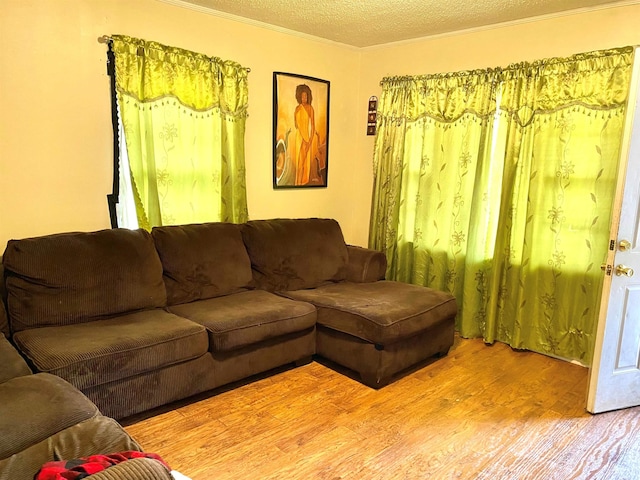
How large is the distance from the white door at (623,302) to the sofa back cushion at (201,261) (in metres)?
2.25

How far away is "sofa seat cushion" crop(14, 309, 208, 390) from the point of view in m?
2.17

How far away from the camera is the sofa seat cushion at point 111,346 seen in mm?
2166

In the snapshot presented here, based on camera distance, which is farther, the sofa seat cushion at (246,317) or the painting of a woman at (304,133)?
the painting of a woman at (304,133)

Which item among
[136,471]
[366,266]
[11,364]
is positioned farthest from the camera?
[366,266]

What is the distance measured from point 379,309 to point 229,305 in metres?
0.97

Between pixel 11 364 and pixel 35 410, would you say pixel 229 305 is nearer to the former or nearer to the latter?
pixel 11 364

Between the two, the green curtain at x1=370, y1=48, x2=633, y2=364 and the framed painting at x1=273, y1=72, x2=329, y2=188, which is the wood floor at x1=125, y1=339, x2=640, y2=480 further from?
the framed painting at x1=273, y1=72, x2=329, y2=188

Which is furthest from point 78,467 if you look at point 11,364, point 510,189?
point 510,189

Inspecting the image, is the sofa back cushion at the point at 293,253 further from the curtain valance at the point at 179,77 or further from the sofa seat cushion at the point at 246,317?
the curtain valance at the point at 179,77

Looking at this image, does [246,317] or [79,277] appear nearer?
[79,277]

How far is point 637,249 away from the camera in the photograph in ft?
8.39

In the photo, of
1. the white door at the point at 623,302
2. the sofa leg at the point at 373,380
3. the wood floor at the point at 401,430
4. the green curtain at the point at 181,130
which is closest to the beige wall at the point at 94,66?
the green curtain at the point at 181,130

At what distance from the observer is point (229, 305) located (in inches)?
118

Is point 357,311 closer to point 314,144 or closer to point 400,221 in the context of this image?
point 400,221
